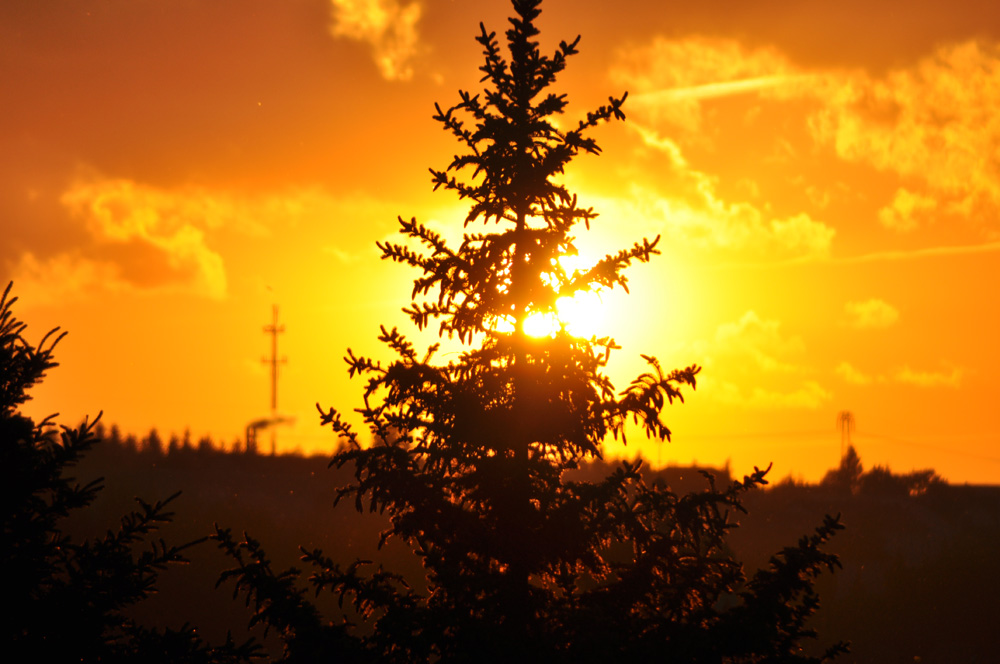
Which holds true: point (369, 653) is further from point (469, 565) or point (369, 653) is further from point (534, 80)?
point (534, 80)

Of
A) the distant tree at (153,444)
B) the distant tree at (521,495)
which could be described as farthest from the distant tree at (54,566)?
the distant tree at (153,444)

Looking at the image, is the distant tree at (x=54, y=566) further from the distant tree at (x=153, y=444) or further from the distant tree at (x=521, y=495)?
the distant tree at (x=153, y=444)

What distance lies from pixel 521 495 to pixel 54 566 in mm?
5493

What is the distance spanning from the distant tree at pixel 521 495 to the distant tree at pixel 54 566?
1271 millimetres

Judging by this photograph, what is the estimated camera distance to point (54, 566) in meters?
10.1

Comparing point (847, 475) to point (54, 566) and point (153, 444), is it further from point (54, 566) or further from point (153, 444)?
point (54, 566)

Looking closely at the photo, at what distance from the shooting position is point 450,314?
12938mm

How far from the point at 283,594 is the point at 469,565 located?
2.35 meters

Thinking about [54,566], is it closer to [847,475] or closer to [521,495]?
[521,495]

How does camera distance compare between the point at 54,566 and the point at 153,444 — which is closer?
the point at 54,566

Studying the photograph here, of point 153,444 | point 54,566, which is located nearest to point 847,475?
point 153,444

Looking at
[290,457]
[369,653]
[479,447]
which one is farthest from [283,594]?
[290,457]

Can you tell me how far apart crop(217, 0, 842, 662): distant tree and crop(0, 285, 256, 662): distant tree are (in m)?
1.27

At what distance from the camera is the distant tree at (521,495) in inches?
440
